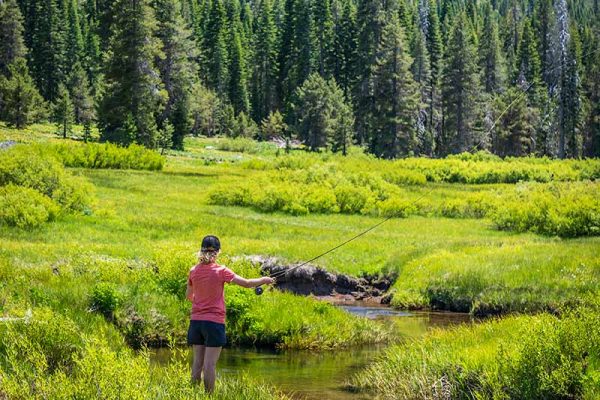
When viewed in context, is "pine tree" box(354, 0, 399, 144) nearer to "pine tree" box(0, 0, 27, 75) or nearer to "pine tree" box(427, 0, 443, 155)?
"pine tree" box(427, 0, 443, 155)

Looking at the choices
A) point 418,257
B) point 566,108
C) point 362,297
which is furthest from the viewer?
point 566,108

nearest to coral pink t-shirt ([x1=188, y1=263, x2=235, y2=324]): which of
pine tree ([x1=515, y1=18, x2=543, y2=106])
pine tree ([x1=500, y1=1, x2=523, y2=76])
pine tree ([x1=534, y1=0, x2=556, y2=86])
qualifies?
pine tree ([x1=515, y1=18, x2=543, y2=106])

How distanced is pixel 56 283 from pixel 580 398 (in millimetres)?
10792

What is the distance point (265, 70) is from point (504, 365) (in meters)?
117

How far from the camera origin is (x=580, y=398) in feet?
31.0

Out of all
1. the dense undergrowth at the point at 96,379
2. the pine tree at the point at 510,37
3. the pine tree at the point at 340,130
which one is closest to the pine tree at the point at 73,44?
the pine tree at the point at 340,130

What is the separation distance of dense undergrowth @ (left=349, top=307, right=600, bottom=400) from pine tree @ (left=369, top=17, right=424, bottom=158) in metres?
72.3

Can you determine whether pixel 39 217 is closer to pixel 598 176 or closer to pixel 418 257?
pixel 418 257

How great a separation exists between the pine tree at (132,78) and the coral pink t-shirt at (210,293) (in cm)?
4990

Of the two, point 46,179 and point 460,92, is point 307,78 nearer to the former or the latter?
point 460,92

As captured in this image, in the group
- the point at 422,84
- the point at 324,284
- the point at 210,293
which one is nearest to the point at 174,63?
the point at 422,84

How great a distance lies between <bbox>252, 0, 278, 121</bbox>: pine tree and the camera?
123m

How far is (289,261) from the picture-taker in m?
23.0

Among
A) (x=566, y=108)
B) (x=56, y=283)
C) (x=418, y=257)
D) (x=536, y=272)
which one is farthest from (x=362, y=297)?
(x=566, y=108)
